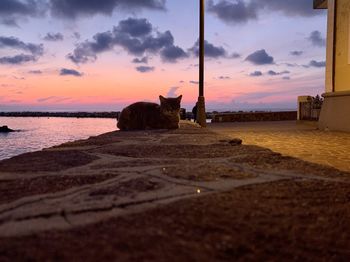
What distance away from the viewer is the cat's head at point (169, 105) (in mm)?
8703

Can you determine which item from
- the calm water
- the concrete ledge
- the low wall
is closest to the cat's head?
the calm water

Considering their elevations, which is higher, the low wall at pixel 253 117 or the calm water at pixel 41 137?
the low wall at pixel 253 117

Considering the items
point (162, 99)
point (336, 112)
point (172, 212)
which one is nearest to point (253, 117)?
point (336, 112)

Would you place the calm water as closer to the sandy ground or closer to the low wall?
the sandy ground

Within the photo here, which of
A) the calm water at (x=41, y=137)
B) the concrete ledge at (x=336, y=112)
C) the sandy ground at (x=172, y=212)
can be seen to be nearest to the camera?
the sandy ground at (x=172, y=212)

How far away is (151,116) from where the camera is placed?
8797 millimetres

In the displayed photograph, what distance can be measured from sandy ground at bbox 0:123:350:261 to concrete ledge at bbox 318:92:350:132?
7145 mm

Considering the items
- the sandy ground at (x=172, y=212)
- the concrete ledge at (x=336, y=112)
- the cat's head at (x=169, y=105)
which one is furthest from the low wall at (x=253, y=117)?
the sandy ground at (x=172, y=212)

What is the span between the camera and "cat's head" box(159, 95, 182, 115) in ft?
28.6

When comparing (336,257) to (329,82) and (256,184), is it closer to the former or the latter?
(256,184)

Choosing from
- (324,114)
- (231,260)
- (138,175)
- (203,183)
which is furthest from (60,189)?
(324,114)

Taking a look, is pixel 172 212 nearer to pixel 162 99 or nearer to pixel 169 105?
pixel 169 105

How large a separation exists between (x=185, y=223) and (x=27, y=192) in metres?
1.15

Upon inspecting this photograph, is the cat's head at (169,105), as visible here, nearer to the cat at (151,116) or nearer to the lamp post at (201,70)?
the cat at (151,116)
